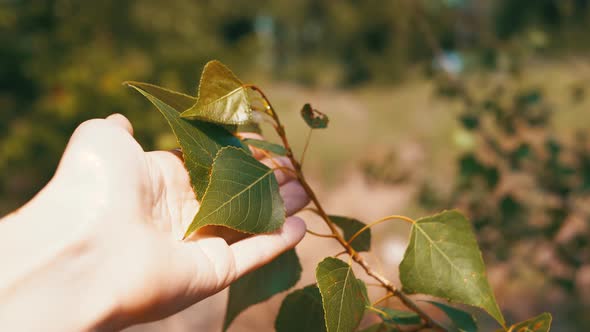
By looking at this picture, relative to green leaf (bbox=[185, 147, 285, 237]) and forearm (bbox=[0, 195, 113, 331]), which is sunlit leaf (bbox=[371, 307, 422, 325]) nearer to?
green leaf (bbox=[185, 147, 285, 237])

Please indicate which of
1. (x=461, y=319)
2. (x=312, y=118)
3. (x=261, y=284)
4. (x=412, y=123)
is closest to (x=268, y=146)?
(x=312, y=118)

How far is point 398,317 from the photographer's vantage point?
53 cm

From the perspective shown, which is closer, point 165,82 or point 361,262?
point 361,262

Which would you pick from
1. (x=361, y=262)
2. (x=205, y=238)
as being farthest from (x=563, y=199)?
(x=205, y=238)

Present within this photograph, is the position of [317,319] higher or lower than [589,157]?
higher

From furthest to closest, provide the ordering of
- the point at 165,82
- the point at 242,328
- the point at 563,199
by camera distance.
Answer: the point at 165,82 → the point at 242,328 → the point at 563,199

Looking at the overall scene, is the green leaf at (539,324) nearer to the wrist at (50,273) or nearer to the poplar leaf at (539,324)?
the poplar leaf at (539,324)

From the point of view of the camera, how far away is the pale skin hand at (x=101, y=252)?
1.43 feet

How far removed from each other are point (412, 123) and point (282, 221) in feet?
16.7

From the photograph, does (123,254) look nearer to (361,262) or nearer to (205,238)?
(205,238)

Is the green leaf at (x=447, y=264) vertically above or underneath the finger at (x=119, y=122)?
underneath

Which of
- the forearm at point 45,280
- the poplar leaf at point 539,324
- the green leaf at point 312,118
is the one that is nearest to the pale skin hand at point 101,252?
the forearm at point 45,280

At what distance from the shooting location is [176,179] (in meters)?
0.58

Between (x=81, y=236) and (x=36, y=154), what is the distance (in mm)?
2247
